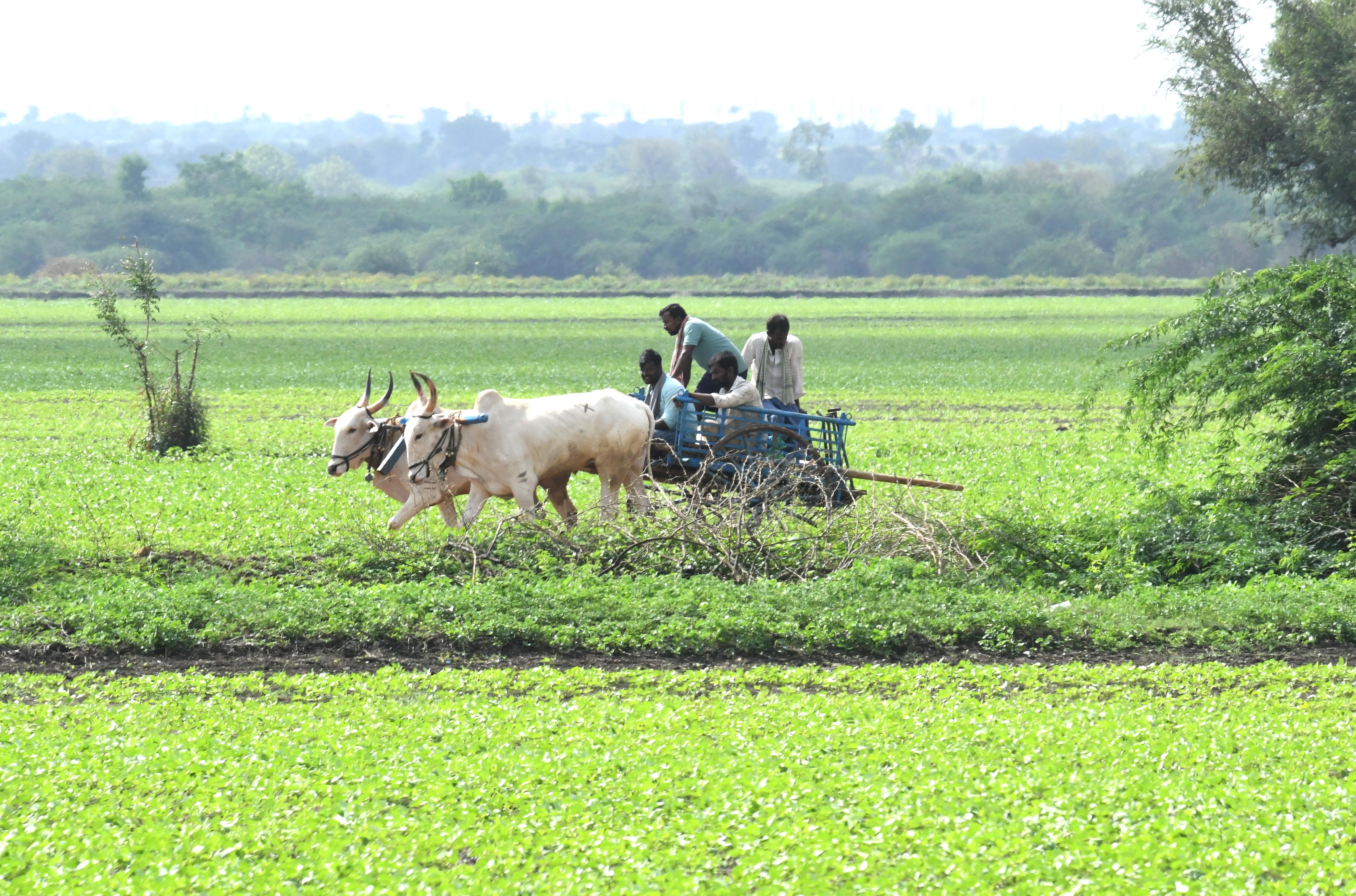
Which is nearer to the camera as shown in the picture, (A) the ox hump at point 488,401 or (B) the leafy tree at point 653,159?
(A) the ox hump at point 488,401

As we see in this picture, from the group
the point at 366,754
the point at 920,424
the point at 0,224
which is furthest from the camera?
the point at 0,224

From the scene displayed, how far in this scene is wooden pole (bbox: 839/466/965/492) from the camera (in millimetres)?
13188

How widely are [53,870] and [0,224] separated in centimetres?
10390

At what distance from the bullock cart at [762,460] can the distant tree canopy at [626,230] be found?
277 ft

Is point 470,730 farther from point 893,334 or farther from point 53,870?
point 893,334

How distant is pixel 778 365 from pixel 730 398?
1424mm

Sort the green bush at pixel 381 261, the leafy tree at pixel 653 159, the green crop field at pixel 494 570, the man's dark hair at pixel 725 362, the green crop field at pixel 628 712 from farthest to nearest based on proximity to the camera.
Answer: the leafy tree at pixel 653 159 → the green bush at pixel 381 261 → the man's dark hair at pixel 725 362 → the green crop field at pixel 494 570 → the green crop field at pixel 628 712

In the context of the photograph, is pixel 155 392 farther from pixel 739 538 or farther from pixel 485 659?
pixel 485 659

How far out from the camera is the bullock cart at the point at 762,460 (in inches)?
491

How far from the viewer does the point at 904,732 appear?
7.96 metres

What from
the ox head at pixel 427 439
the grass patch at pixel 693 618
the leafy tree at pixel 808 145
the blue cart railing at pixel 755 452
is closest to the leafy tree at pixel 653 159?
the leafy tree at pixel 808 145

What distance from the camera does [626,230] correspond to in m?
106

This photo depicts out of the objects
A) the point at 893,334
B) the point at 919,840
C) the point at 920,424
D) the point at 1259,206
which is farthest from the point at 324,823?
the point at 893,334

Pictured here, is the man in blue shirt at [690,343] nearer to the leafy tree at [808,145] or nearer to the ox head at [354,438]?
the ox head at [354,438]
